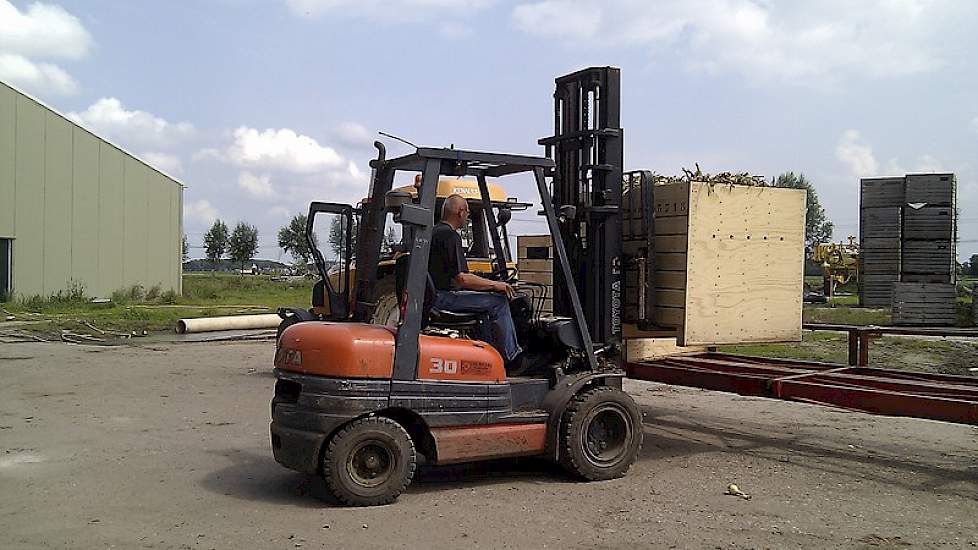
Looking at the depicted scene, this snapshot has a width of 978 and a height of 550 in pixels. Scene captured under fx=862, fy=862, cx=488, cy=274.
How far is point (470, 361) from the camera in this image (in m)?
6.44

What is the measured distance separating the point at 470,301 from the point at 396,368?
869 mm

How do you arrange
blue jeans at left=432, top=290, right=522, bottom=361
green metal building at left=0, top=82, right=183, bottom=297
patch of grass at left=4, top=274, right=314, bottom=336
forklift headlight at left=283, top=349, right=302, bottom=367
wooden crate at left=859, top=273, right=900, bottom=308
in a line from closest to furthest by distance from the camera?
forklift headlight at left=283, top=349, right=302, bottom=367
blue jeans at left=432, top=290, right=522, bottom=361
patch of grass at left=4, top=274, right=314, bottom=336
wooden crate at left=859, top=273, right=900, bottom=308
green metal building at left=0, top=82, right=183, bottom=297

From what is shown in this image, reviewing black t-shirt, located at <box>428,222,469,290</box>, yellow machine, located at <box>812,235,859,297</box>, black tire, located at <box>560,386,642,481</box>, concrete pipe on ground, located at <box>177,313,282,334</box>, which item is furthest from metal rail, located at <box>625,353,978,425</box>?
yellow machine, located at <box>812,235,859,297</box>

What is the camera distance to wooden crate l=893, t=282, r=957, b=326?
20891 millimetres

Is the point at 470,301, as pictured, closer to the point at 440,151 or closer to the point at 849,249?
the point at 440,151

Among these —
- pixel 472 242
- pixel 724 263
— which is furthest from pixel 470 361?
pixel 472 242

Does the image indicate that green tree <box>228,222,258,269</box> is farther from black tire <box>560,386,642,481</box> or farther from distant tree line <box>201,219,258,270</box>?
black tire <box>560,386,642,481</box>

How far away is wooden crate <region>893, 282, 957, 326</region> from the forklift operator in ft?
56.2

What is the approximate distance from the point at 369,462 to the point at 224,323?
53.8ft

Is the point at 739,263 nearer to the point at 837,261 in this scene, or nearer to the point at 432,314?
the point at 432,314

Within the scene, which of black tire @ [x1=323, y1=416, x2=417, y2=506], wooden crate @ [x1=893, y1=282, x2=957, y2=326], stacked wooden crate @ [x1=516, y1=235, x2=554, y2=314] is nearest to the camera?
black tire @ [x1=323, y1=416, x2=417, y2=506]

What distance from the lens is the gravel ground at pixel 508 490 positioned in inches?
213

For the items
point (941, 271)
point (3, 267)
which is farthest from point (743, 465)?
point (3, 267)

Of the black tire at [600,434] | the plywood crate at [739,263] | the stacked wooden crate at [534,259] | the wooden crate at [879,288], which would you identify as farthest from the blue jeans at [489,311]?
the wooden crate at [879,288]
